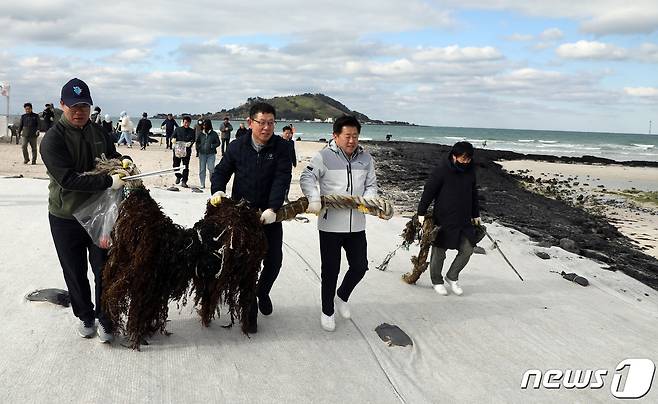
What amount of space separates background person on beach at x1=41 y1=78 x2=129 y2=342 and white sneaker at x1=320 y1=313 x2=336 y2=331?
6.02ft

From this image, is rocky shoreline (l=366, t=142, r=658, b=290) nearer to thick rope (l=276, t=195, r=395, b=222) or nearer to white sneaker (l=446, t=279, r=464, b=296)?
white sneaker (l=446, t=279, r=464, b=296)

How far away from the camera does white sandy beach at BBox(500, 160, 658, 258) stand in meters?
12.6

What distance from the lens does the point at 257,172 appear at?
4324 mm

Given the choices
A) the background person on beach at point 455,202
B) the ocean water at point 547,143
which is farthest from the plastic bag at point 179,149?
the ocean water at point 547,143

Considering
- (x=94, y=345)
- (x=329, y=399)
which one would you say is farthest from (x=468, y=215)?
(x=94, y=345)

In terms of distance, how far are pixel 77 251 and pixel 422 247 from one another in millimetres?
3822

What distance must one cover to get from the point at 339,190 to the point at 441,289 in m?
2.19

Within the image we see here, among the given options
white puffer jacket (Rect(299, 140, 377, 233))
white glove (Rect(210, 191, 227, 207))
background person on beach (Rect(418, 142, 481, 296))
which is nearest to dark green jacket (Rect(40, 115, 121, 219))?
white glove (Rect(210, 191, 227, 207))

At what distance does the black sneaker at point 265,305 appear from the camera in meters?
4.92

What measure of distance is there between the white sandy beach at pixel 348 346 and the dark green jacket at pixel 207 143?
6033 millimetres

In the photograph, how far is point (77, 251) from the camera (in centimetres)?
390

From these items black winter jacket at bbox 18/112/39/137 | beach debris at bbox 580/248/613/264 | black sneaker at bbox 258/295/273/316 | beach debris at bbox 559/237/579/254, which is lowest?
beach debris at bbox 580/248/613/264

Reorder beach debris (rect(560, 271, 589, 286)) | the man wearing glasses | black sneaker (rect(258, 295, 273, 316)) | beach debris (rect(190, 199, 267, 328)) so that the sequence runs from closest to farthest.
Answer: beach debris (rect(190, 199, 267, 328)) < the man wearing glasses < black sneaker (rect(258, 295, 273, 316)) < beach debris (rect(560, 271, 589, 286))

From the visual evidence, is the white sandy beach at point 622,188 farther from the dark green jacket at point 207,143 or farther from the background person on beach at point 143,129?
the background person on beach at point 143,129
